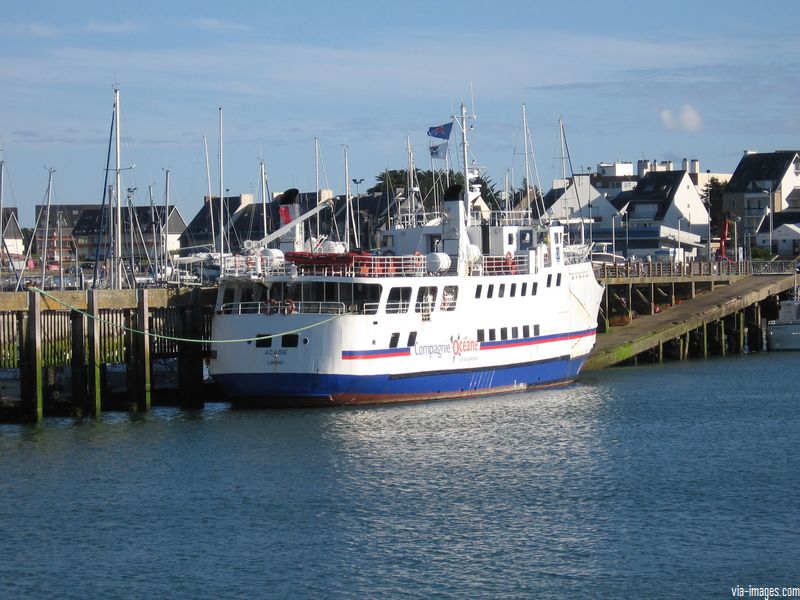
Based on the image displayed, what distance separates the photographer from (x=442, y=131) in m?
54.1

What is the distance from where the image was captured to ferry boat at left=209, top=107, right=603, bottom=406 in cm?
4419

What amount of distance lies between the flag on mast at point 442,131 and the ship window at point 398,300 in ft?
33.4

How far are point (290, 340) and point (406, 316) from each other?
4.31 meters

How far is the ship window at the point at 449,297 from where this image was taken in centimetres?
4756

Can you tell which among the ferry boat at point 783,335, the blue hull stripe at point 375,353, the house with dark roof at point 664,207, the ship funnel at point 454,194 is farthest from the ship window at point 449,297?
the house with dark roof at point 664,207

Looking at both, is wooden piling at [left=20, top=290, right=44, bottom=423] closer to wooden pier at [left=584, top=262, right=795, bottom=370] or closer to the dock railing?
wooden pier at [left=584, top=262, right=795, bottom=370]

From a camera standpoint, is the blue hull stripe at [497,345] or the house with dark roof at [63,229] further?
the house with dark roof at [63,229]

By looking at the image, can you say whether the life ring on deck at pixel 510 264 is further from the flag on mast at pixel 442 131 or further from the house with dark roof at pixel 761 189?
the house with dark roof at pixel 761 189

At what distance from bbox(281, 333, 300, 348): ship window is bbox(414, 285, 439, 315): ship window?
4760 mm

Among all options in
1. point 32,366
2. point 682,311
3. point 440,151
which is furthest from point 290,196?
point 682,311

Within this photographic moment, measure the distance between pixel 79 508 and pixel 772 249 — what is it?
A: 92.0 m

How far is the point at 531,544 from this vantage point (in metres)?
29.0

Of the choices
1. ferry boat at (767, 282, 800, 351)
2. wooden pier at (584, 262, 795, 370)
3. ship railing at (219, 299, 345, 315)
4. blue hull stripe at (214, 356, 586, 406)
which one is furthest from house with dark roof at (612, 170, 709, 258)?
ship railing at (219, 299, 345, 315)

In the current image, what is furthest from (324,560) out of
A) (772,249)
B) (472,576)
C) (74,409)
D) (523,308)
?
(772,249)
